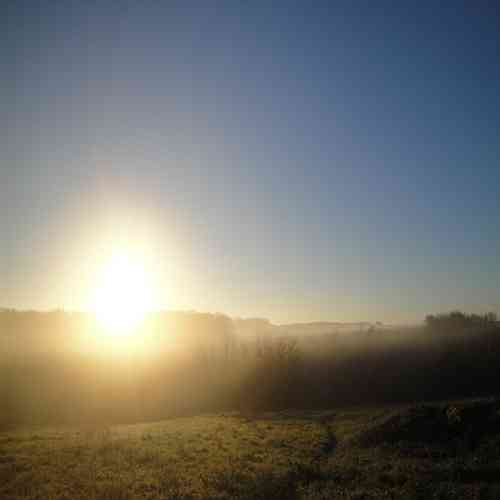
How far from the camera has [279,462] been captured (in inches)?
752

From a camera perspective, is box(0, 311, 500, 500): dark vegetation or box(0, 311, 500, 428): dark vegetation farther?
box(0, 311, 500, 428): dark vegetation

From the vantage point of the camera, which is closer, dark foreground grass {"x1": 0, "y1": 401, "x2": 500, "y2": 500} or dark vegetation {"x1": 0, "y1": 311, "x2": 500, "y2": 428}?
dark foreground grass {"x1": 0, "y1": 401, "x2": 500, "y2": 500}

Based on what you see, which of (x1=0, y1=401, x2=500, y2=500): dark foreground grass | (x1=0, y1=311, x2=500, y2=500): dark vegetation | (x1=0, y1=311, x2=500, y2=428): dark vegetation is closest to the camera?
(x1=0, y1=401, x2=500, y2=500): dark foreground grass

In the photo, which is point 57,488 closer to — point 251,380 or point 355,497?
point 355,497

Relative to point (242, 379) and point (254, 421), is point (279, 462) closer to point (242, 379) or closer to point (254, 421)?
point (254, 421)

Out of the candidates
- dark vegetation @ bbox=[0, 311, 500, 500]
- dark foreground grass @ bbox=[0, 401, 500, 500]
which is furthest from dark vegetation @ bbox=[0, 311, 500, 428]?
dark foreground grass @ bbox=[0, 401, 500, 500]

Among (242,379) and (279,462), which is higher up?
(279,462)

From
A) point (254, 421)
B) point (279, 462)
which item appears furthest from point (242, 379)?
point (279, 462)

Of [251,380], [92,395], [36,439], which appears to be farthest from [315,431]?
[92,395]

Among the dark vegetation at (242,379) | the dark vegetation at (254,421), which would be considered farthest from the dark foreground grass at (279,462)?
the dark vegetation at (242,379)

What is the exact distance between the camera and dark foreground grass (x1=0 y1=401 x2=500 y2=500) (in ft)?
49.1

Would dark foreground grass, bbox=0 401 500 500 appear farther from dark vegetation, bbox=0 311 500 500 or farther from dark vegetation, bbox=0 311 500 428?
dark vegetation, bbox=0 311 500 428

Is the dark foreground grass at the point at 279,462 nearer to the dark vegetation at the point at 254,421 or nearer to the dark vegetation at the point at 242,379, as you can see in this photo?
Answer: the dark vegetation at the point at 254,421

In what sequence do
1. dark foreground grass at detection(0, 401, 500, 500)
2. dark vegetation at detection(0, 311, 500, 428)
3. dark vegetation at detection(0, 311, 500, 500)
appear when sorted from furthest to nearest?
dark vegetation at detection(0, 311, 500, 428) → dark vegetation at detection(0, 311, 500, 500) → dark foreground grass at detection(0, 401, 500, 500)
